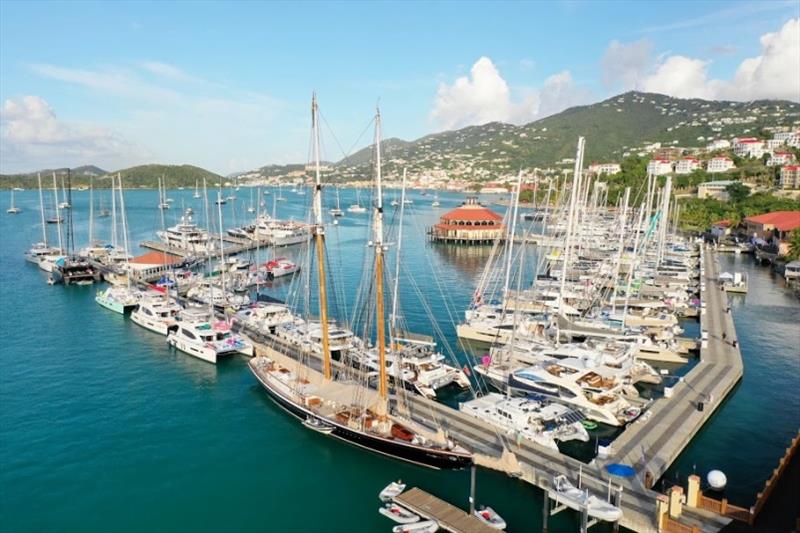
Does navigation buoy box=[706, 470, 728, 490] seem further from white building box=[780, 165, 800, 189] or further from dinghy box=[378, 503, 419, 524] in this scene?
white building box=[780, 165, 800, 189]

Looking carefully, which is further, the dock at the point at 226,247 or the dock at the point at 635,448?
the dock at the point at 226,247

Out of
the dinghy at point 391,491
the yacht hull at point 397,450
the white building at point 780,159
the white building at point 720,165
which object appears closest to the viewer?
the dinghy at point 391,491

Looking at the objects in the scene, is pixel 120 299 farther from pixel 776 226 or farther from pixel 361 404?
pixel 776 226

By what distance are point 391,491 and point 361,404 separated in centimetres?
676

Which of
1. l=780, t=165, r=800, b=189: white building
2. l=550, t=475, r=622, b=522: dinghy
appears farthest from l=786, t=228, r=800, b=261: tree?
l=550, t=475, r=622, b=522: dinghy

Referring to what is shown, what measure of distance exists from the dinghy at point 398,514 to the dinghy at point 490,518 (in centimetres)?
257

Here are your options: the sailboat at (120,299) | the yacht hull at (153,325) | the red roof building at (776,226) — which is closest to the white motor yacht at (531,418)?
the yacht hull at (153,325)

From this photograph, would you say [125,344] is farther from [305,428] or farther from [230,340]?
[305,428]

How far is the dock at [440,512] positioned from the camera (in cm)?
2102

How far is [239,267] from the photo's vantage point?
257 ft

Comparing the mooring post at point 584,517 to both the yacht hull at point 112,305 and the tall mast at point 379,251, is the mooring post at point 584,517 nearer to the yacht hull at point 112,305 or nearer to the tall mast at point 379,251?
the tall mast at point 379,251

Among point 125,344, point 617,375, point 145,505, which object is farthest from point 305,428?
point 125,344

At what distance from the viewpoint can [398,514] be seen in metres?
22.7

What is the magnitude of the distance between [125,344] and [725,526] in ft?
149
